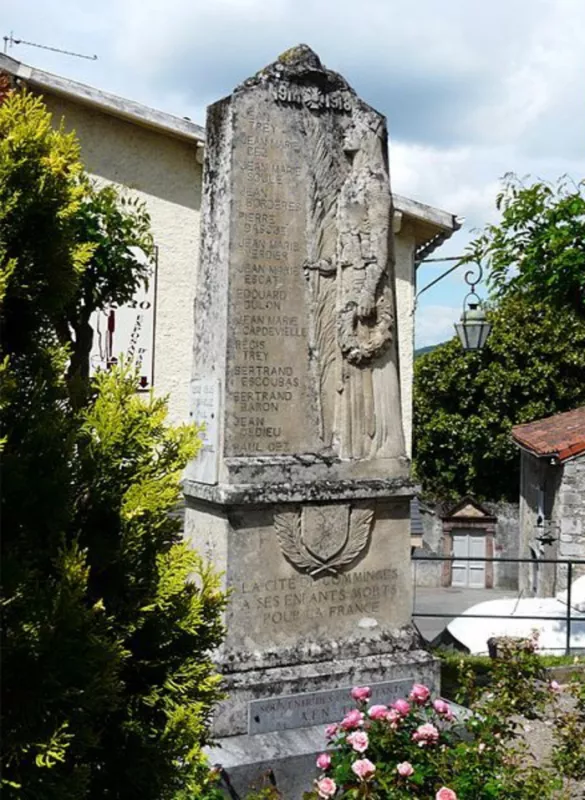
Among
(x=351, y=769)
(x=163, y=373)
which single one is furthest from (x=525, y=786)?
(x=163, y=373)

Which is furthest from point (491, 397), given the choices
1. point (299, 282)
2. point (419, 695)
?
point (419, 695)

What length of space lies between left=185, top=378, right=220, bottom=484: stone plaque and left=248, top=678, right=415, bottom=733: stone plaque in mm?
1292

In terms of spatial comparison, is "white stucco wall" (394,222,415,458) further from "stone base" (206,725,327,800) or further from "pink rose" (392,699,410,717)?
"pink rose" (392,699,410,717)

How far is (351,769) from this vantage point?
4.38m

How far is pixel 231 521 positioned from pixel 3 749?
2.69m

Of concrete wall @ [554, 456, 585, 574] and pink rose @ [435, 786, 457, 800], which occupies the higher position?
concrete wall @ [554, 456, 585, 574]

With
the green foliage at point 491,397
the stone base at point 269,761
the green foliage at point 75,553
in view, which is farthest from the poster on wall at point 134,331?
the green foliage at point 491,397

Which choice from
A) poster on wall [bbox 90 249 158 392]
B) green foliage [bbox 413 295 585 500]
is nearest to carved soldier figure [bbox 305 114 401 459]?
poster on wall [bbox 90 249 158 392]

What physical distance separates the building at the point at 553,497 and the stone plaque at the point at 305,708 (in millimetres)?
8513

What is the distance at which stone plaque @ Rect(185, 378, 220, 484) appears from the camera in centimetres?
564

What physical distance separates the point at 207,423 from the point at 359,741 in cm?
212

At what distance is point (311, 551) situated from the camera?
19.0ft

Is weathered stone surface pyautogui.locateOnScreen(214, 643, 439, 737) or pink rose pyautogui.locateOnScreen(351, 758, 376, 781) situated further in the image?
weathered stone surface pyautogui.locateOnScreen(214, 643, 439, 737)

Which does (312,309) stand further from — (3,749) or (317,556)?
(3,749)
